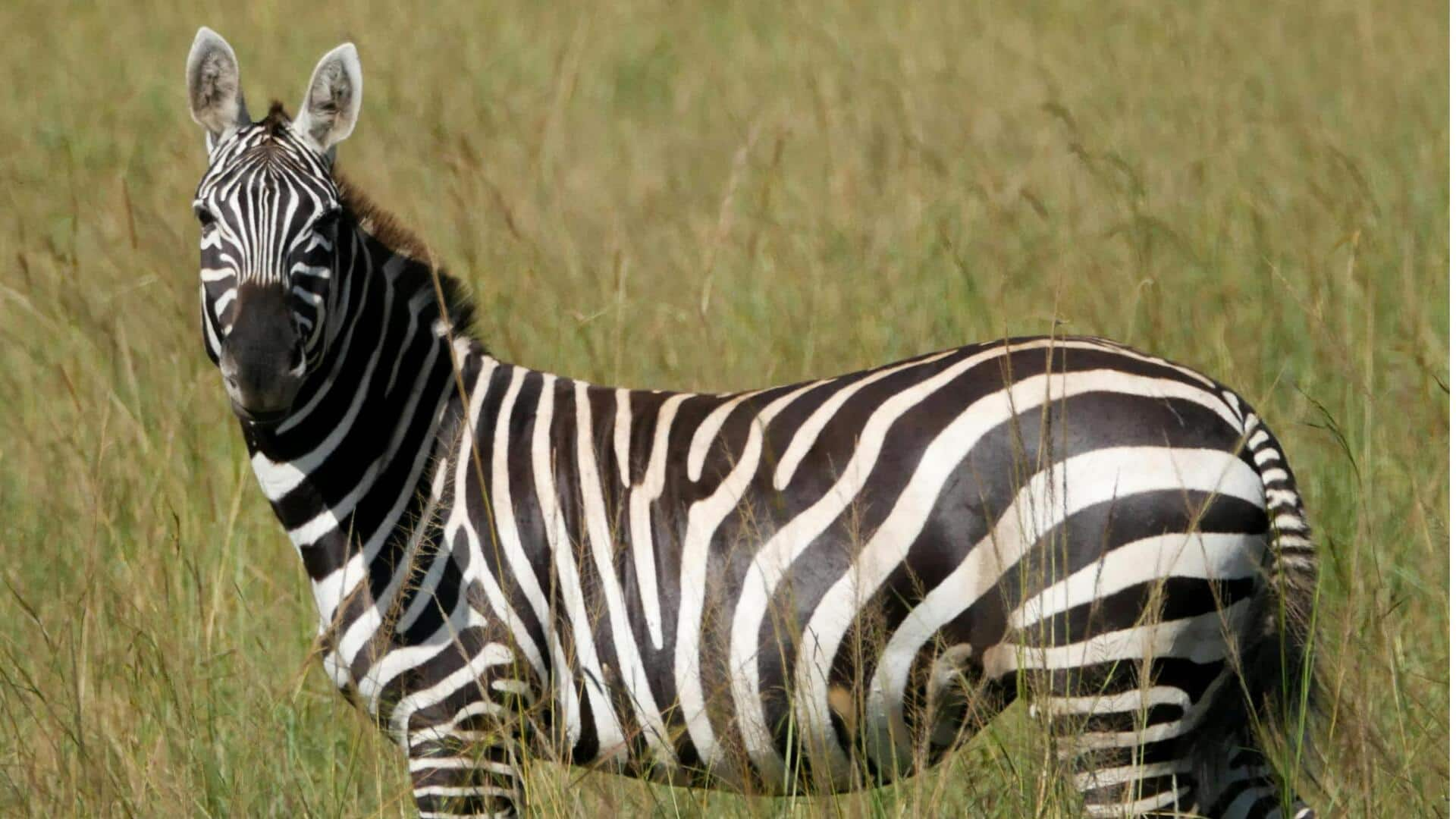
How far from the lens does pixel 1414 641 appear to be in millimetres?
4605

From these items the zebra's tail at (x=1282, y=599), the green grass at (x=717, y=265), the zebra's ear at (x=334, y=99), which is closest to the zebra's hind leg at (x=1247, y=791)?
the green grass at (x=717, y=265)

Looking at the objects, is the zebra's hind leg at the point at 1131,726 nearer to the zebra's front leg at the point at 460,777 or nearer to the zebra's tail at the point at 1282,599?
the zebra's tail at the point at 1282,599

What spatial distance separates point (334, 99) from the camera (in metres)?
4.07

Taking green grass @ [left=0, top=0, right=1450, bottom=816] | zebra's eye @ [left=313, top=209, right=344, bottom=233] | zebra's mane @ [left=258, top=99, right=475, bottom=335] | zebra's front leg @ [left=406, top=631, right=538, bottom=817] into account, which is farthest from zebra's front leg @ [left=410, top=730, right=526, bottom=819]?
zebra's eye @ [left=313, top=209, right=344, bottom=233]

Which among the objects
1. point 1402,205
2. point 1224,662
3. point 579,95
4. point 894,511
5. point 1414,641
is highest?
point 579,95

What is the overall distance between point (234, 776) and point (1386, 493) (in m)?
3.87

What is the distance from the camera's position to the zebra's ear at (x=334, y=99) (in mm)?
4000

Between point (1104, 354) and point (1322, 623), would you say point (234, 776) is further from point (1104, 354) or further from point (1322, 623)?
point (1322, 623)

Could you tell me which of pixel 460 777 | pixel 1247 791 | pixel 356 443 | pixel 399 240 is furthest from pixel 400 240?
pixel 1247 791

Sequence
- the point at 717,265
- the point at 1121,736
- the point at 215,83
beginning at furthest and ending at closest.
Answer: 1. the point at 717,265
2. the point at 215,83
3. the point at 1121,736

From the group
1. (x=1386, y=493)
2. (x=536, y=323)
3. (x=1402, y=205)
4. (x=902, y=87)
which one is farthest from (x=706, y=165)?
(x=1386, y=493)

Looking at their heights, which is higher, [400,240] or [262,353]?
[400,240]

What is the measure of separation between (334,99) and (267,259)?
2.61ft

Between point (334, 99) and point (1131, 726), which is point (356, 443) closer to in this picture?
point (334, 99)
